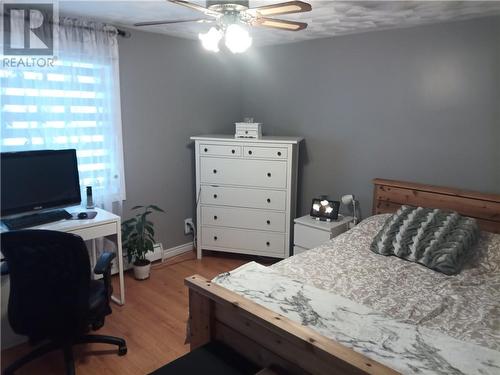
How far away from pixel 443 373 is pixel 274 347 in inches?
25.1

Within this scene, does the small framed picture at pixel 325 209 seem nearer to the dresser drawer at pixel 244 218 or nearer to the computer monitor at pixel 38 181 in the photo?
the dresser drawer at pixel 244 218

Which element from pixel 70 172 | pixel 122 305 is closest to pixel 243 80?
pixel 70 172

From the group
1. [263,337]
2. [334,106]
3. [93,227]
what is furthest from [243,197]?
[263,337]

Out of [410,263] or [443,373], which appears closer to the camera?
[443,373]

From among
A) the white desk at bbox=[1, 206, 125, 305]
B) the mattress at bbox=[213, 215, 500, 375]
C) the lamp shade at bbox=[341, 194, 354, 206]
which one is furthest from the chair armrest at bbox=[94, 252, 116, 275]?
the lamp shade at bbox=[341, 194, 354, 206]

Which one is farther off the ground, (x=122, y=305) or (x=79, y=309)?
(x=79, y=309)

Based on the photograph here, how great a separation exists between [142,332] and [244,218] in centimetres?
150

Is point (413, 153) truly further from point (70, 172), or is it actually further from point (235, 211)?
point (70, 172)

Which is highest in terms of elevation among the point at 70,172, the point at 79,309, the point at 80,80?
the point at 80,80

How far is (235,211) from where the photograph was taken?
12.4 ft

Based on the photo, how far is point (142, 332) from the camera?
266cm

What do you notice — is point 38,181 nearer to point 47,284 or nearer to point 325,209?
point 47,284

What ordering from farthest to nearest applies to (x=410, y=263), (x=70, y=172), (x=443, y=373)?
(x=70, y=172) → (x=410, y=263) → (x=443, y=373)

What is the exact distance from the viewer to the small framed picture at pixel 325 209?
352cm
